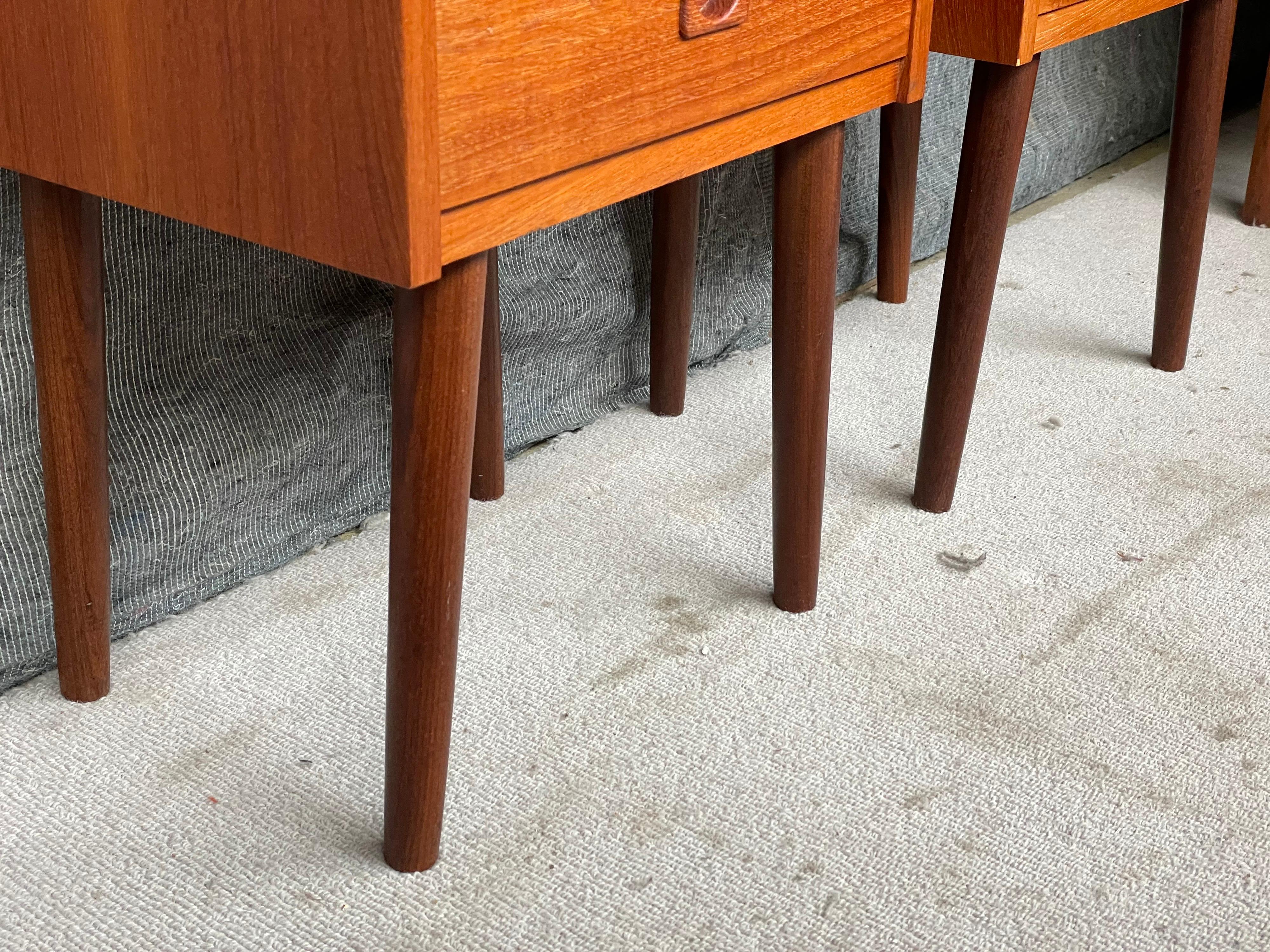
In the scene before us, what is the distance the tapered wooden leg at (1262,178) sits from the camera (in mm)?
1714

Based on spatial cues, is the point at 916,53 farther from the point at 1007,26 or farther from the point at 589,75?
the point at 589,75

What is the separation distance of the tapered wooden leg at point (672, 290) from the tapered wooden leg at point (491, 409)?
15 centimetres

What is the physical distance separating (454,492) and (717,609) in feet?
1.23

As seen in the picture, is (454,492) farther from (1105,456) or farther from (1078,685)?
(1105,456)

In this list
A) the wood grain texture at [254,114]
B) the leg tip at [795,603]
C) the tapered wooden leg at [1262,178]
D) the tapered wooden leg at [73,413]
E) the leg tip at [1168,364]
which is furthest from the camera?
the tapered wooden leg at [1262,178]

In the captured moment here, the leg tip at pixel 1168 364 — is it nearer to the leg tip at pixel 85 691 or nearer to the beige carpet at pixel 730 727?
the beige carpet at pixel 730 727

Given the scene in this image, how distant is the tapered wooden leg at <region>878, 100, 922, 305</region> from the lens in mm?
1374

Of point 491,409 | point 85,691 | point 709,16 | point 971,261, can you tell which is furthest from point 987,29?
point 85,691

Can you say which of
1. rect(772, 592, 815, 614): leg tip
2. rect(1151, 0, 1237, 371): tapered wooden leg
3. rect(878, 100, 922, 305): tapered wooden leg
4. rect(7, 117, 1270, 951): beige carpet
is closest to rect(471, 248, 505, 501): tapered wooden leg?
rect(7, 117, 1270, 951): beige carpet

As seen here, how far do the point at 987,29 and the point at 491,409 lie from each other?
1.49 feet

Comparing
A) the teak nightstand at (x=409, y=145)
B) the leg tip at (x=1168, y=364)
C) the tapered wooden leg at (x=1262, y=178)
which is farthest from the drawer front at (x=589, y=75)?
the tapered wooden leg at (x=1262, y=178)

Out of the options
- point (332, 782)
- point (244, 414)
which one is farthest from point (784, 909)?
point (244, 414)

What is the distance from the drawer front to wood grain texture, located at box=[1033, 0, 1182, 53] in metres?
0.23

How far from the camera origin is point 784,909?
74 centimetres
